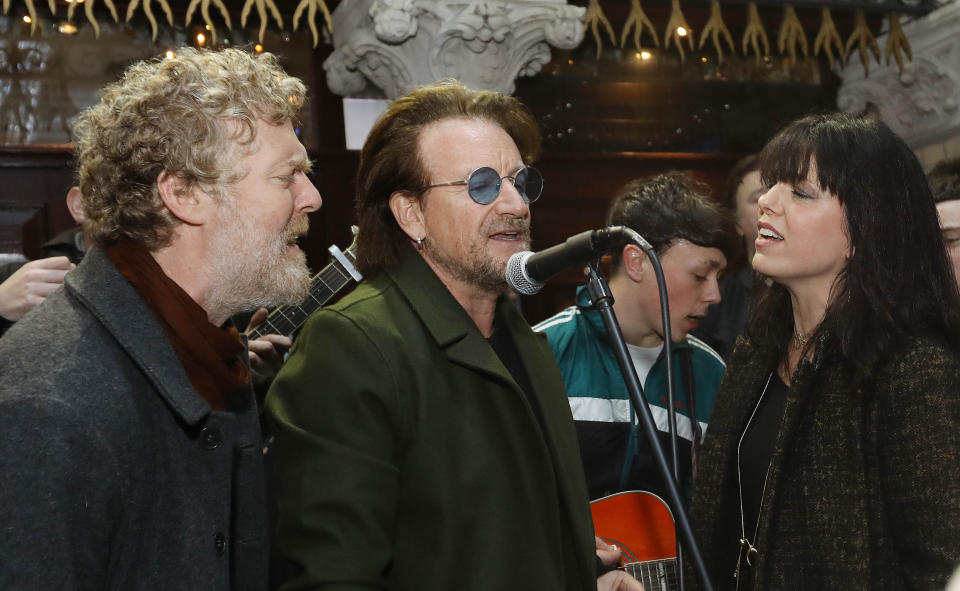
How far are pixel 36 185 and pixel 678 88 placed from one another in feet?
11.6

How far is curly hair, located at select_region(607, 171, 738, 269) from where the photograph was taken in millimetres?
3412

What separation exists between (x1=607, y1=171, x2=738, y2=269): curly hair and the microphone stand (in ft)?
5.56

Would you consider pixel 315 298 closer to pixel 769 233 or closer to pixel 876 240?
pixel 769 233

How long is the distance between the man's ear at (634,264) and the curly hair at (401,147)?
3.84ft

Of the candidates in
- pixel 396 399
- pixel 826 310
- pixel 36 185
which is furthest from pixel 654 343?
pixel 36 185

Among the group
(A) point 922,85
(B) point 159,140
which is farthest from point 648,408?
(A) point 922,85

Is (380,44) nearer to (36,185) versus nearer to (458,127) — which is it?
(36,185)

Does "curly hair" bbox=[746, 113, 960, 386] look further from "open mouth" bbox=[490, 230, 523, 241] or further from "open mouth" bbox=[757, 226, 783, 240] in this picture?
"open mouth" bbox=[490, 230, 523, 241]

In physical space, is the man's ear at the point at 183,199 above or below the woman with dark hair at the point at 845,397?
above

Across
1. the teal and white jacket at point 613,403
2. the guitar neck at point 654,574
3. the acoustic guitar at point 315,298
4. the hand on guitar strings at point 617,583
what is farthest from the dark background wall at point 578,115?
the hand on guitar strings at point 617,583

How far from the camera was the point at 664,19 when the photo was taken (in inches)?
201

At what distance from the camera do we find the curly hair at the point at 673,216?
341cm

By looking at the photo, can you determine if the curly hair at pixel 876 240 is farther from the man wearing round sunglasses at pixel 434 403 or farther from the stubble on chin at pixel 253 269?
the stubble on chin at pixel 253 269

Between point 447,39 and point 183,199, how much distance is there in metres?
2.75
